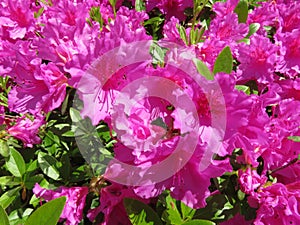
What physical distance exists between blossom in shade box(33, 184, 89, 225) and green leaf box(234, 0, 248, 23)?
792 mm

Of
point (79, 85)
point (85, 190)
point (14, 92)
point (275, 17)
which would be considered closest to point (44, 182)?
point (85, 190)

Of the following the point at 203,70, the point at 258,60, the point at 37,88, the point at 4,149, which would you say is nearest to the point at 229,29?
the point at 258,60

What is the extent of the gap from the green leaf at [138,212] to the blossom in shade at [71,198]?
16cm

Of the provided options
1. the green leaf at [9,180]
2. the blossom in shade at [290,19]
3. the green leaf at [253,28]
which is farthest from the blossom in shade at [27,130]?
the blossom in shade at [290,19]

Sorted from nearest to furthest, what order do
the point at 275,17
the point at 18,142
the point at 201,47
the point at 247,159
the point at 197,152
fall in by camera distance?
the point at 197,152, the point at 247,159, the point at 201,47, the point at 18,142, the point at 275,17

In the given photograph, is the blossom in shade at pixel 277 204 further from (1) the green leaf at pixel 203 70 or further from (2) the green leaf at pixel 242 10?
(2) the green leaf at pixel 242 10

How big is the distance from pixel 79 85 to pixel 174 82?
22cm

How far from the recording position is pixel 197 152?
100 centimetres

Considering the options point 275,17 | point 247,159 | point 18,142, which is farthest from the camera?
point 275,17

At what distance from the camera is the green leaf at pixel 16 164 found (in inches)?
52.9

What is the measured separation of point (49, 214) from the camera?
89 cm

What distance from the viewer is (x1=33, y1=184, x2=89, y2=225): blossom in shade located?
1.20 m

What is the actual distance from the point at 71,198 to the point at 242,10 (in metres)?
0.86

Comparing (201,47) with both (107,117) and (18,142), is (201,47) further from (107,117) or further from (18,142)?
(18,142)
